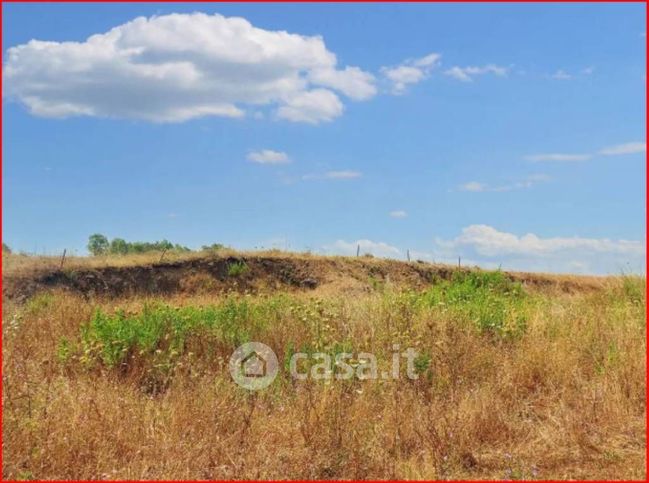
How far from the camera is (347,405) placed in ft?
19.4

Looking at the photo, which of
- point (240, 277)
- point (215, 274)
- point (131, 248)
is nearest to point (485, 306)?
point (240, 277)

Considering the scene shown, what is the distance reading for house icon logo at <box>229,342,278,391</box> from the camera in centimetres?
738

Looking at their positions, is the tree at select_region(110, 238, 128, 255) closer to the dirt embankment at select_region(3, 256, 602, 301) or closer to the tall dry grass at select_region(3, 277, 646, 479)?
the dirt embankment at select_region(3, 256, 602, 301)

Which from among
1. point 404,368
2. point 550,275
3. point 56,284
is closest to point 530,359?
point 404,368

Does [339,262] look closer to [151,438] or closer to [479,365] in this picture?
[479,365]

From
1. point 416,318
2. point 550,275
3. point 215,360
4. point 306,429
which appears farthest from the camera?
point 550,275

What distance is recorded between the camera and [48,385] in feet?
21.4

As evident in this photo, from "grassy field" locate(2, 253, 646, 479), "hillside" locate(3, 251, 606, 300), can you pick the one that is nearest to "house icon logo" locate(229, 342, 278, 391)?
"grassy field" locate(2, 253, 646, 479)

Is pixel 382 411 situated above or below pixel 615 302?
below

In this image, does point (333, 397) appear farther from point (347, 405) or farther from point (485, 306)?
point (485, 306)

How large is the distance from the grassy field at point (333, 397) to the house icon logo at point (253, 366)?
0.14 m

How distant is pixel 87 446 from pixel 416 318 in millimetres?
5326

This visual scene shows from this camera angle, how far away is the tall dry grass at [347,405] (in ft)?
16.6

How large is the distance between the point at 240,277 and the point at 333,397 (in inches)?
874
